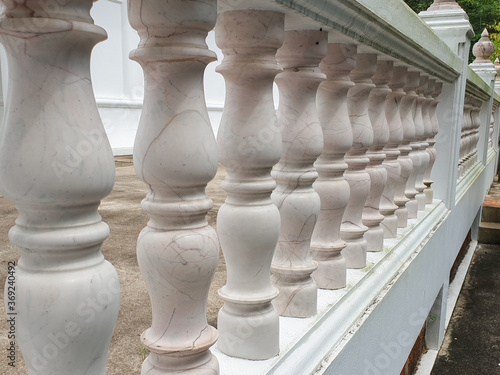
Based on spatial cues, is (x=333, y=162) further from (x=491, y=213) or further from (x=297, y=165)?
(x=491, y=213)

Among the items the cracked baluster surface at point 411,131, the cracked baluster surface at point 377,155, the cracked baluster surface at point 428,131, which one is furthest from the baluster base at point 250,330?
the cracked baluster surface at point 428,131

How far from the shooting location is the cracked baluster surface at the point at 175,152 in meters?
0.77

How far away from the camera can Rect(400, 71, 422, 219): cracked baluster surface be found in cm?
230

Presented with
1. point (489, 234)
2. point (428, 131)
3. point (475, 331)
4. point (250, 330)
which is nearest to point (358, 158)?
point (250, 330)

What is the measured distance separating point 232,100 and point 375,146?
3.54 ft

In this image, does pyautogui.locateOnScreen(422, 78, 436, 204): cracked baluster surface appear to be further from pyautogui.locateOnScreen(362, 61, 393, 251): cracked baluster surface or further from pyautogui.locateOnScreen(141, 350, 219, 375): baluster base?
pyautogui.locateOnScreen(141, 350, 219, 375): baluster base

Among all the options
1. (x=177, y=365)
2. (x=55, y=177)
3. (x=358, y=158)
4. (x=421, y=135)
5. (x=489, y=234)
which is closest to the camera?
(x=55, y=177)

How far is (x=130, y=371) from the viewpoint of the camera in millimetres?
1628

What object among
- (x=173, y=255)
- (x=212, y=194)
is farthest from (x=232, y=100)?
(x=212, y=194)

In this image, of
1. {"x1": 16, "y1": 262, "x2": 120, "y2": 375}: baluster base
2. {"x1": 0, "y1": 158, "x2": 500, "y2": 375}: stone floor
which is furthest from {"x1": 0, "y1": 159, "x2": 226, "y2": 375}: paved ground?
{"x1": 16, "y1": 262, "x2": 120, "y2": 375}: baluster base

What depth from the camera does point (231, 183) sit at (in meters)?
1.06

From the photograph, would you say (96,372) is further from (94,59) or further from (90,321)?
(94,59)

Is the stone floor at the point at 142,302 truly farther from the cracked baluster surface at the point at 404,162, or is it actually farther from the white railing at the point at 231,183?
the cracked baluster surface at the point at 404,162

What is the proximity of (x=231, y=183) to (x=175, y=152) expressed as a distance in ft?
0.91
